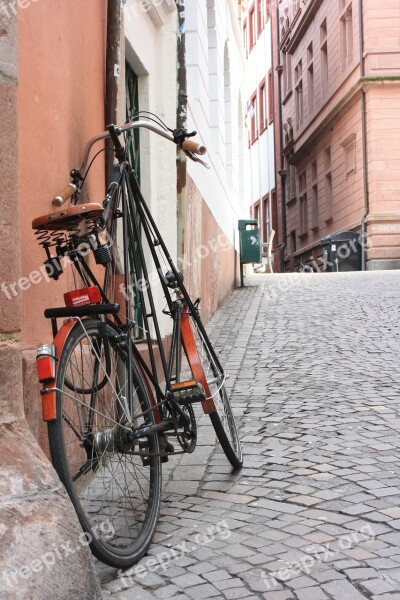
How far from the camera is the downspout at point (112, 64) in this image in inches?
192

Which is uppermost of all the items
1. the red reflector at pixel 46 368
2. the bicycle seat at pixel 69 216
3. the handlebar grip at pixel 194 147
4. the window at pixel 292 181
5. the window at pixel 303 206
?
the window at pixel 292 181

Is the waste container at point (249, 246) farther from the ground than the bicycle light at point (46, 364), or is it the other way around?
the waste container at point (249, 246)

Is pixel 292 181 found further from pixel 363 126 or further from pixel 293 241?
pixel 363 126

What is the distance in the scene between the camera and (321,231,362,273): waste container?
23188 millimetres

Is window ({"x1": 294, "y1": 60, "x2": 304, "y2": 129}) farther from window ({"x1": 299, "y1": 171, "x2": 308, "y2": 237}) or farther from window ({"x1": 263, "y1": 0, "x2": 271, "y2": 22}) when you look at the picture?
window ({"x1": 263, "y1": 0, "x2": 271, "y2": 22})

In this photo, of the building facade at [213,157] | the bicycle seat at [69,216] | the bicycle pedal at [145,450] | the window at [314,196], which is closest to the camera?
the bicycle seat at [69,216]

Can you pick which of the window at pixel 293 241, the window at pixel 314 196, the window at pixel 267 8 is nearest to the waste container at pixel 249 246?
the window at pixel 314 196

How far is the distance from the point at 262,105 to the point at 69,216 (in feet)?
124

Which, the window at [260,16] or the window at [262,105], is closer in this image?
the window at [260,16]

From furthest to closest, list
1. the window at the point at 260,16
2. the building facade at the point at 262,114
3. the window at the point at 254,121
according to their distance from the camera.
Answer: the window at the point at 254,121
the building facade at the point at 262,114
the window at the point at 260,16

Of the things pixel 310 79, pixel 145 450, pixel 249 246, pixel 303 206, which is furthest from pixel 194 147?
pixel 303 206

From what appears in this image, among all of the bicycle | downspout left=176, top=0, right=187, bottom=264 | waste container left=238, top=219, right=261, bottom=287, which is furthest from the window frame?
the bicycle

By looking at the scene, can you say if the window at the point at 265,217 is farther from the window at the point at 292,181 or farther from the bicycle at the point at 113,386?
the bicycle at the point at 113,386

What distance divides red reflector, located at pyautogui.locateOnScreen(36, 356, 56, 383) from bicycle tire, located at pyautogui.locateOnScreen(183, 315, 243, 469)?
123 cm
